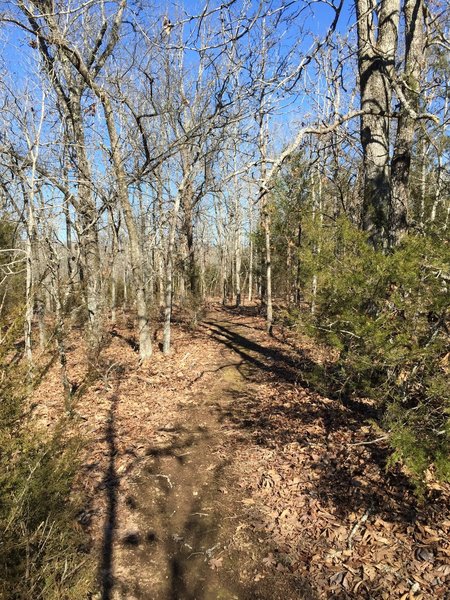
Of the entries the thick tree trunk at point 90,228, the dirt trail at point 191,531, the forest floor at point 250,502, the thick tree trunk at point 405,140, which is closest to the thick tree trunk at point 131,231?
the thick tree trunk at point 90,228

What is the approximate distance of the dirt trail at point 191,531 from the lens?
3.54 m

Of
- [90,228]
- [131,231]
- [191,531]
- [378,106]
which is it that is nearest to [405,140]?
[378,106]

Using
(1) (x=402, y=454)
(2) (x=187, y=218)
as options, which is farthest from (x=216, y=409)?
(2) (x=187, y=218)

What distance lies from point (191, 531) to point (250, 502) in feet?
2.65

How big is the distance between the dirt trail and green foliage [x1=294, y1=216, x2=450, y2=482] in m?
1.78

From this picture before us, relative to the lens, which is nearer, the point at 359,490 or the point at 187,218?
the point at 359,490

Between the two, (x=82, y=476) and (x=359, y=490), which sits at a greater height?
(x=359, y=490)

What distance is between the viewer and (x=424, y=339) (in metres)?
3.55

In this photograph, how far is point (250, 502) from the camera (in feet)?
15.3

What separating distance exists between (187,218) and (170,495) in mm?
12347

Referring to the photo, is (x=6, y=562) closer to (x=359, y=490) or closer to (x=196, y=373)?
(x=359, y=490)

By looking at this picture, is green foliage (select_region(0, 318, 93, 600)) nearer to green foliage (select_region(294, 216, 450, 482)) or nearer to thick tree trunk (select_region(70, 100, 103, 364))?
green foliage (select_region(294, 216, 450, 482))

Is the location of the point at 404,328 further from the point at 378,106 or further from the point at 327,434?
the point at 378,106

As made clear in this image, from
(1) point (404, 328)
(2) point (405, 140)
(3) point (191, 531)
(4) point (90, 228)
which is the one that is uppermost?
(2) point (405, 140)
